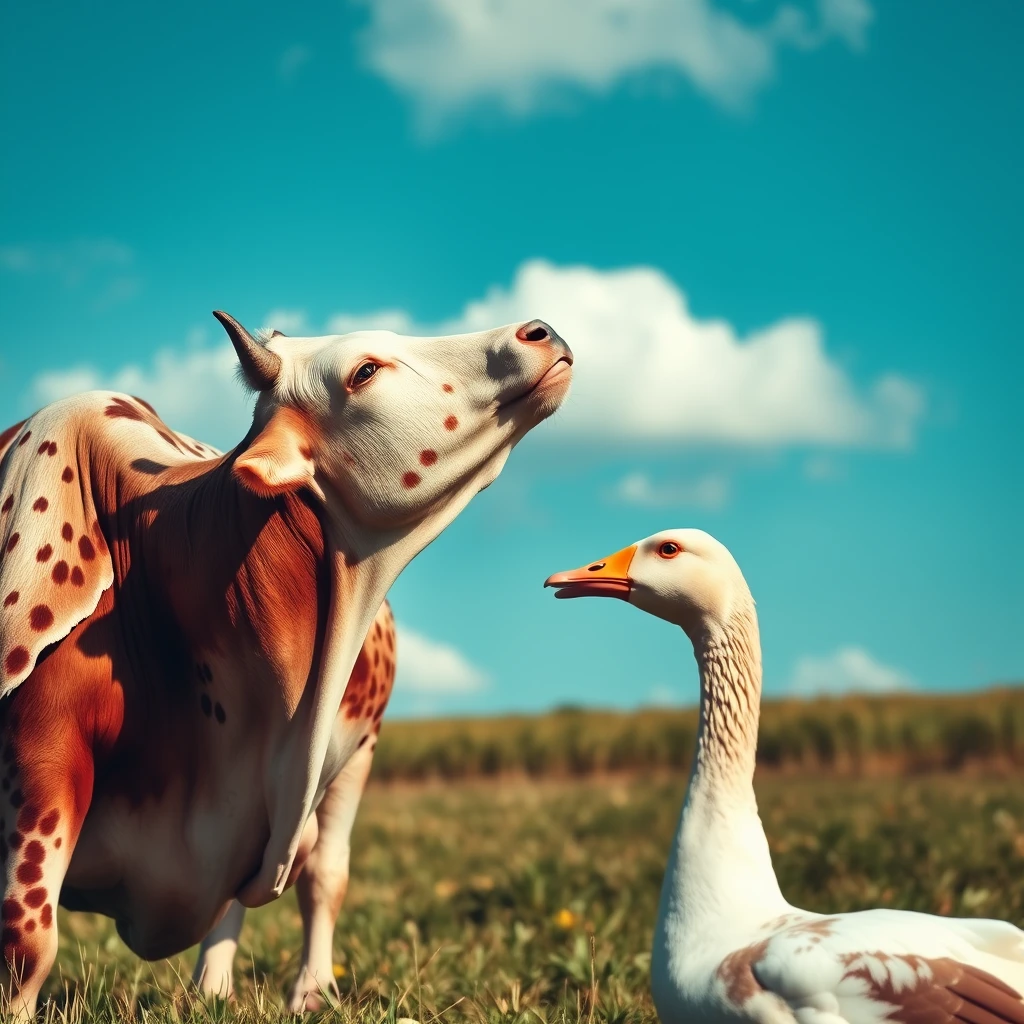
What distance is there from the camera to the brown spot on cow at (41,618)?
347 cm

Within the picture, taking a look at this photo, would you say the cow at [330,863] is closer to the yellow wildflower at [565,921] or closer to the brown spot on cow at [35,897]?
the brown spot on cow at [35,897]

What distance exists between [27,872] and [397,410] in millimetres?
1661

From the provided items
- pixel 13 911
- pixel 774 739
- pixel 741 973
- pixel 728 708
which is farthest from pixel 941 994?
pixel 774 739

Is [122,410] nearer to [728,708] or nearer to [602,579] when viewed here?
[602,579]

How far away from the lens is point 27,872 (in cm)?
340

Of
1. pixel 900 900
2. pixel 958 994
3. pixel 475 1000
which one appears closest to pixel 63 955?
pixel 475 1000

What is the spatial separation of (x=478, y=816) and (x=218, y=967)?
7.24m

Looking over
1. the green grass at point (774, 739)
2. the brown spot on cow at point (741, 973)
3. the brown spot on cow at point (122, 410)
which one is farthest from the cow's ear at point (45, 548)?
the green grass at point (774, 739)

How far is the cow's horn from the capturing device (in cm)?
330

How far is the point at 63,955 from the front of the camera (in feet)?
19.7

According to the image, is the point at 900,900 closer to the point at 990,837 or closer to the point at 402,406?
the point at 990,837

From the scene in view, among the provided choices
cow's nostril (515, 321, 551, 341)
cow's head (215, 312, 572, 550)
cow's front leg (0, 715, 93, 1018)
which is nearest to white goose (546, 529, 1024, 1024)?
cow's head (215, 312, 572, 550)

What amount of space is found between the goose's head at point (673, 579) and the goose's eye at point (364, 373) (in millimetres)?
759

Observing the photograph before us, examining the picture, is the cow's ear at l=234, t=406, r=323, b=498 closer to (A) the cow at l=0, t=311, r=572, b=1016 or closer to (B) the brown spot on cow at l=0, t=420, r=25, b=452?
(A) the cow at l=0, t=311, r=572, b=1016
